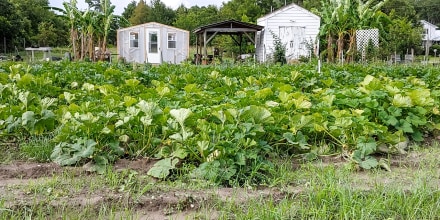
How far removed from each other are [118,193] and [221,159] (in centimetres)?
69

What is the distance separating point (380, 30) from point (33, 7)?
105 ft

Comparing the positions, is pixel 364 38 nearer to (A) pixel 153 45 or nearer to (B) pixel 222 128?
(A) pixel 153 45

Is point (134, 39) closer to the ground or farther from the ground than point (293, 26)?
closer to the ground

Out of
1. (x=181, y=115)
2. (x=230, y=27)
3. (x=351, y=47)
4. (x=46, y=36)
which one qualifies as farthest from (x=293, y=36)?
(x=46, y=36)

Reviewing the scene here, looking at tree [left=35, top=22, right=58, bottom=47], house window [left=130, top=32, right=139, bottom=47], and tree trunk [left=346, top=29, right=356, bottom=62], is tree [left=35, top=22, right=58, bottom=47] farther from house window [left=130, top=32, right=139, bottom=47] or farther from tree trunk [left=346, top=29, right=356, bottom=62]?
tree trunk [left=346, top=29, right=356, bottom=62]

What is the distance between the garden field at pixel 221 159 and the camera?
238 cm

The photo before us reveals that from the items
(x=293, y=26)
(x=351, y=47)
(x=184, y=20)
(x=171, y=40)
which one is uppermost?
(x=184, y=20)

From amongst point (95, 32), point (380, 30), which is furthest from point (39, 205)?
point (380, 30)

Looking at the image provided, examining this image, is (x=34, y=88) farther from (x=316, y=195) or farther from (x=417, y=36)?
(x=417, y=36)

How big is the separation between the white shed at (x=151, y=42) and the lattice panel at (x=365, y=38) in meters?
8.89

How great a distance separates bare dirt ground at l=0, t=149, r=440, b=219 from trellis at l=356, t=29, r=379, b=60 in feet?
49.3

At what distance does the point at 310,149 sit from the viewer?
3.54 metres

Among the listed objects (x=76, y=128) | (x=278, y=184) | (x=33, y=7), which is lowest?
(x=278, y=184)

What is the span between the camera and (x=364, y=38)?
→ 17.4m
